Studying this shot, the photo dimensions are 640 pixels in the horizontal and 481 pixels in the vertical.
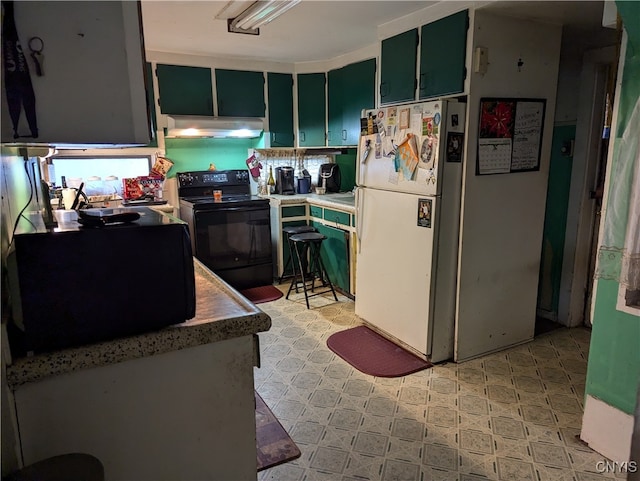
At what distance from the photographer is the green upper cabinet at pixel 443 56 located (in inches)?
96.9

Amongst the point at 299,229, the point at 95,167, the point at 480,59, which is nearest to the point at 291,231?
the point at 299,229

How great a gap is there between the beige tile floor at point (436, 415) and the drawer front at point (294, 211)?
1455mm

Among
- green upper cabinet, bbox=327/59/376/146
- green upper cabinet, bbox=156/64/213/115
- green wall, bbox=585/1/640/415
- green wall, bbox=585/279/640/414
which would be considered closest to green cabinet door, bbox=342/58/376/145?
green upper cabinet, bbox=327/59/376/146

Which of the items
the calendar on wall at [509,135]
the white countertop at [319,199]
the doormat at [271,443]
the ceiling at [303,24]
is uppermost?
the ceiling at [303,24]

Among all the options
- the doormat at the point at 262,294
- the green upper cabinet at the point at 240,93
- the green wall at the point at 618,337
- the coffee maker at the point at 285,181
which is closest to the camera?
the green wall at the point at 618,337

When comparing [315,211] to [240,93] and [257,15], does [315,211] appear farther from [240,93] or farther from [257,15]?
[257,15]

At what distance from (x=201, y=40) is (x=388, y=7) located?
156 centimetres

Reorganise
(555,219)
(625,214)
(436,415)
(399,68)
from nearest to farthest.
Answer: (625,214)
(436,415)
(399,68)
(555,219)

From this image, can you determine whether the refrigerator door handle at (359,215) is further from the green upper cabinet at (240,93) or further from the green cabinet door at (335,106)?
the green upper cabinet at (240,93)

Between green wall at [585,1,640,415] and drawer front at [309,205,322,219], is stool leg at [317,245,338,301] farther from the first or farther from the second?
green wall at [585,1,640,415]

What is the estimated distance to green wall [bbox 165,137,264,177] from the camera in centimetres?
426

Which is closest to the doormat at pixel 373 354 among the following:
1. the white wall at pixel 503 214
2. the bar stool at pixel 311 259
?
the white wall at pixel 503 214

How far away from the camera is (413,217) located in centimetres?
271

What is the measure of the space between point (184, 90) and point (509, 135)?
2794mm
